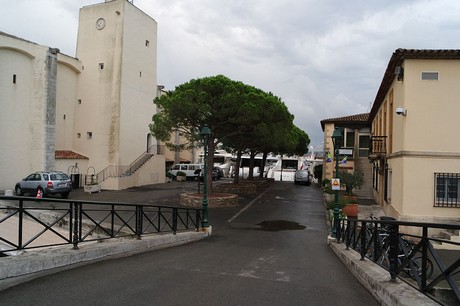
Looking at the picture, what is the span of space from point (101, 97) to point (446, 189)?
85.6ft

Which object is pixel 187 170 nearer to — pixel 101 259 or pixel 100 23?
pixel 100 23

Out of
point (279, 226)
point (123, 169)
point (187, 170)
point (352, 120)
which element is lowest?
point (279, 226)

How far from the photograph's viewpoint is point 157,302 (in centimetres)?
434

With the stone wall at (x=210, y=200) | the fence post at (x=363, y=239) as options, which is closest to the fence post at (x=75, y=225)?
the fence post at (x=363, y=239)

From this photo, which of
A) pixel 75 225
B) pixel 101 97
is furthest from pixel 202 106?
pixel 101 97

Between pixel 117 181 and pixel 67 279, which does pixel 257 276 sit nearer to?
pixel 67 279

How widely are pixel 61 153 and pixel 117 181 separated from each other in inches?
201

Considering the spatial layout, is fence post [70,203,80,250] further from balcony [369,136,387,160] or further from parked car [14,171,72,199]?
parked car [14,171,72,199]

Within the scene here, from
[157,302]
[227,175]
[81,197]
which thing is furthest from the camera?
[227,175]

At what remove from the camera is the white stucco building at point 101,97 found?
26.4m

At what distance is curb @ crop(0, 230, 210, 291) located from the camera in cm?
486

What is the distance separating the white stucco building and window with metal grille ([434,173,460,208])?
2209cm

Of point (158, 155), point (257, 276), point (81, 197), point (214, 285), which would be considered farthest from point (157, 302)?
point (158, 155)

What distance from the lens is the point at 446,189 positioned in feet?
43.7
